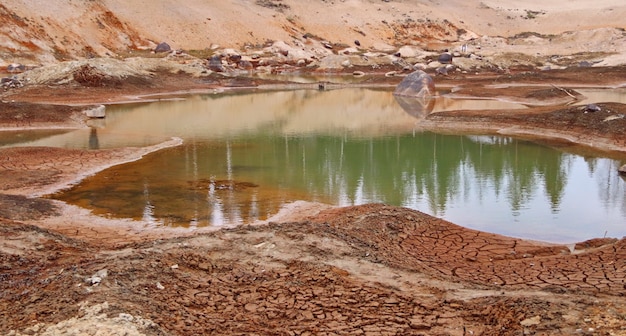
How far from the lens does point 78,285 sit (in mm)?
7953

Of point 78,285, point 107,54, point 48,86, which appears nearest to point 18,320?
point 78,285

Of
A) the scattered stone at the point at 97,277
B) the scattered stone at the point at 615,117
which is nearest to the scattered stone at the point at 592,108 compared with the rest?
the scattered stone at the point at 615,117

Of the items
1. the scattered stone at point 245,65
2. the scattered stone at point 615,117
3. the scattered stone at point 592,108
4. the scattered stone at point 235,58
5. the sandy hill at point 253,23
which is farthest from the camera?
the scattered stone at point 235,58

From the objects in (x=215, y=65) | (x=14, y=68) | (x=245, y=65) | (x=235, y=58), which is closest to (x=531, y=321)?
(x=14, y=68)

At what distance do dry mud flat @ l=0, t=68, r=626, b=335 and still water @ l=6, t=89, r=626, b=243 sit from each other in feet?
6.40

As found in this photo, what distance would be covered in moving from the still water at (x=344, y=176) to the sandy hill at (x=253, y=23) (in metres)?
35.0

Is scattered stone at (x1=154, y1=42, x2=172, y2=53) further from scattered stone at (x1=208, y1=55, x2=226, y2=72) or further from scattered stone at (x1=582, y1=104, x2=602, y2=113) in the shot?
scattered stone at (x1=582, y1=104, x2=602, y2=113)

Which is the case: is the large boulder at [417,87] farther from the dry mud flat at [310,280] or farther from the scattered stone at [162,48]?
the scattered stone at [162,48]

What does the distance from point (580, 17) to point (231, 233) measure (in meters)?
123

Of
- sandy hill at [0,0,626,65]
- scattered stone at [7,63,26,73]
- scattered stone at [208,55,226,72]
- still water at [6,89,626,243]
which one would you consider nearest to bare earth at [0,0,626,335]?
still water at [6,89,626,243]

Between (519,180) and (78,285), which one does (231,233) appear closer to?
(78,285)

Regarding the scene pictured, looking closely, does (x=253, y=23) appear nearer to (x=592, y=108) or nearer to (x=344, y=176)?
(x=592, y=108)

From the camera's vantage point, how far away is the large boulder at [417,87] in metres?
45.0

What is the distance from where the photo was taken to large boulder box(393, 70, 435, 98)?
148 ft
